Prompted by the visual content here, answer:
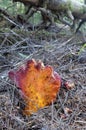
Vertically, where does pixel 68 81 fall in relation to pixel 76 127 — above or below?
above

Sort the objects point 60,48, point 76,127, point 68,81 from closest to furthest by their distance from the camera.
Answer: point 76,127
point 68,81
point 60,48

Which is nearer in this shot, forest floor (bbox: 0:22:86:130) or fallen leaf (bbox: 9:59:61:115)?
forest floor (bbox: 0:22:86:130)

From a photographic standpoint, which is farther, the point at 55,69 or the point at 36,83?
the point at 55,69

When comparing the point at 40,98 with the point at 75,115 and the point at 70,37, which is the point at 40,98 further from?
the point at 70,37

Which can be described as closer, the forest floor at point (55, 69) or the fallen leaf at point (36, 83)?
the forest floor at point (55, 69)

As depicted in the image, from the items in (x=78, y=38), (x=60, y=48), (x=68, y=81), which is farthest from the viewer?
(x=78, y=38)

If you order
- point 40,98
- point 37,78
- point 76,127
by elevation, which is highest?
point 37,78

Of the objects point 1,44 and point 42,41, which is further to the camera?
point 42,41

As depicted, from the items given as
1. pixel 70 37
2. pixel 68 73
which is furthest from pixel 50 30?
pixel 68 73
